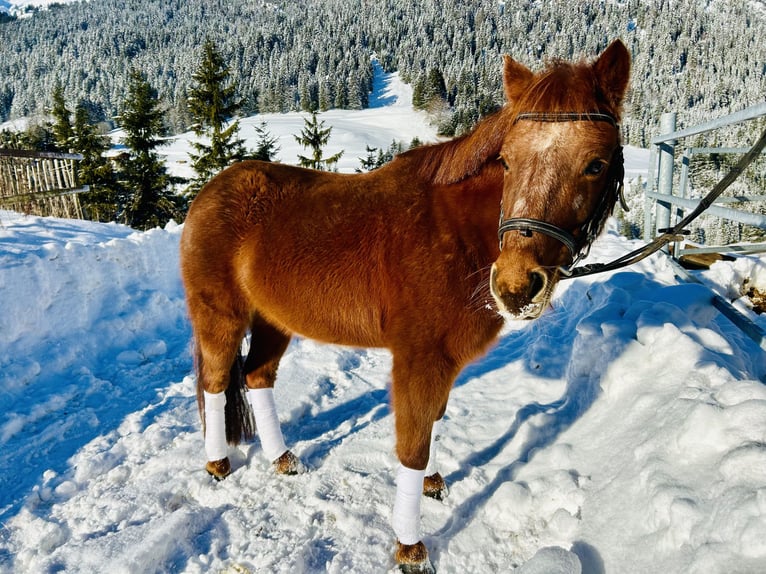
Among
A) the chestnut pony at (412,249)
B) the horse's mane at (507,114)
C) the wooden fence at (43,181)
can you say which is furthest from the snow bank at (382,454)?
the wooden fence at (43,181)

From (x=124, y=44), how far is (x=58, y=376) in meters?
213

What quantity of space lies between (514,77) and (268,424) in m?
2.67

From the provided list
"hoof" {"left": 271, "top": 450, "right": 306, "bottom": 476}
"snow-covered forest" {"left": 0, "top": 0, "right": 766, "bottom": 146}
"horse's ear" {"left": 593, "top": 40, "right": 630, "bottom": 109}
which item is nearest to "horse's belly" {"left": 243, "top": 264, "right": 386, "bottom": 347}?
"hoof" {"left": 271, "top": 450, "right": 306, "bottom": 476}

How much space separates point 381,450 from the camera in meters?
3.18

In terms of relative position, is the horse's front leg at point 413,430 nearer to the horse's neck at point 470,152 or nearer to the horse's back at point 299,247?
the horse's back at point 299,247

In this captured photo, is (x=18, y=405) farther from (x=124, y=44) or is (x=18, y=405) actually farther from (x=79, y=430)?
(x=124, y=44)

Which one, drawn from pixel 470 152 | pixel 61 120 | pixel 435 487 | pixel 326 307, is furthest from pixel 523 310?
pixel 61 120

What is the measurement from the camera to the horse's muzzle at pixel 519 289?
1.54 m

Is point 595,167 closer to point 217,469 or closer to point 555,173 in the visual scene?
point 555,173

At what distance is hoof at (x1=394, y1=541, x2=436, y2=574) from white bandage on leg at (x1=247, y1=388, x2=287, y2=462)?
1146 mm

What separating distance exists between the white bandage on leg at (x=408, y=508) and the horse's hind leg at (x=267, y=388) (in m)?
0.98

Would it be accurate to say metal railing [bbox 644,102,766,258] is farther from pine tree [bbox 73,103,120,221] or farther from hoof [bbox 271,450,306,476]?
pine tree [bbox 73,103,120,221]

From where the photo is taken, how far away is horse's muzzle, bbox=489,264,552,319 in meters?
1.54

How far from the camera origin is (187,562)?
2.19 metres
